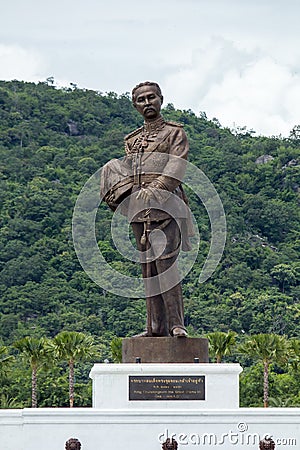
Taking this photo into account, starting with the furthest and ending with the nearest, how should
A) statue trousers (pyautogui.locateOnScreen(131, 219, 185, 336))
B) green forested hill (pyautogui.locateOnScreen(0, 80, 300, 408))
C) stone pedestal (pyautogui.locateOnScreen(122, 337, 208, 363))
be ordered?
green forested hill (pyautogui.locateOnScreen(0, 80, 300, 408))
statue trousers (pyautogui.locateOnScreen(131, 219, 185, 336))
stone pedestal (pyautogui.locateOnScreen(122, 337, 208, 363))

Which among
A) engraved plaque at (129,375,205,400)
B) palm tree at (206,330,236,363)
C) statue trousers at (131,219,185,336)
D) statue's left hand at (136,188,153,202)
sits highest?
statue's left hand at (136,188,153,202)

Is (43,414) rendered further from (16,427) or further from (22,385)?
(22,385)

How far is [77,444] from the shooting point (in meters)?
19.0

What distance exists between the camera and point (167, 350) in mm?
20547

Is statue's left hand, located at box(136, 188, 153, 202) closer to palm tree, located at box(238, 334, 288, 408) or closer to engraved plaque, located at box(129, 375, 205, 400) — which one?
engraved plaque, located at box(129, 375, 205, 400)

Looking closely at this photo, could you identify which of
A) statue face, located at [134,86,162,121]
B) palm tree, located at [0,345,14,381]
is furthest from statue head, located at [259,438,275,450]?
palm tree, located at [0,345,14,381]

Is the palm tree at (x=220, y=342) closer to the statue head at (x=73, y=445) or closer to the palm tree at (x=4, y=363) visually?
the palm tree at (x=4, y=363)

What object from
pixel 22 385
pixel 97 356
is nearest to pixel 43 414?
pixel 97 356

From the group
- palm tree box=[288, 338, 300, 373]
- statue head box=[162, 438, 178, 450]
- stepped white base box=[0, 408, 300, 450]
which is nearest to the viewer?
statue head box=[162, 438, 178, 450]

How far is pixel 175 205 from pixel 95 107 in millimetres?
91356

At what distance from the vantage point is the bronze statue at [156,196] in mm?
21078

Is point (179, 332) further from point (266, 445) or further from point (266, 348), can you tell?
point (266, 348)

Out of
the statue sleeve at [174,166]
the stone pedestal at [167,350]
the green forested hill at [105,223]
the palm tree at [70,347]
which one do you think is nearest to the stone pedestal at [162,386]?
the stone pedestal at [167,350]

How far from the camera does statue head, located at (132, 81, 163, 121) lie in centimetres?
2148
